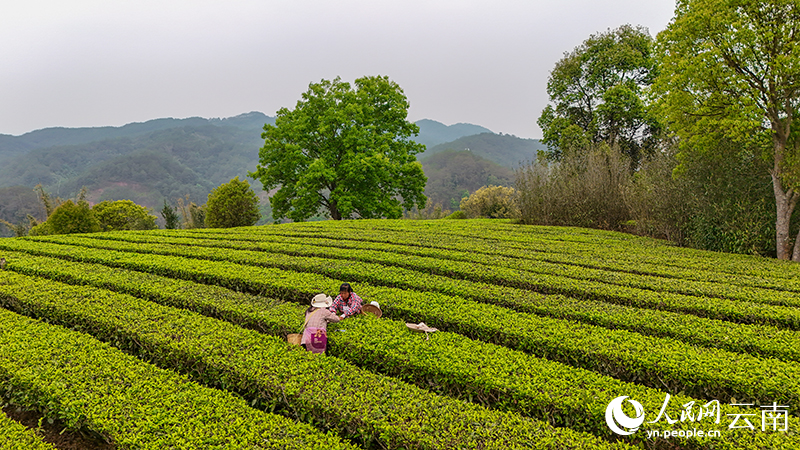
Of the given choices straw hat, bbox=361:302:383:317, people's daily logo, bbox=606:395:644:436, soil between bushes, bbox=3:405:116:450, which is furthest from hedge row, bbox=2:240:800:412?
soil between bushes, bbox=3:405:116:450

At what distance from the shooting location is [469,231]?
47.6 ft

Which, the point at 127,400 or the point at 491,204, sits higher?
the point at 491,204

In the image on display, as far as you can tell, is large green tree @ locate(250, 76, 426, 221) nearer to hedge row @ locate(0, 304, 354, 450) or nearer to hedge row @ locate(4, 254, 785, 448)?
hedge row @ locate(4, 254, 785, 448)

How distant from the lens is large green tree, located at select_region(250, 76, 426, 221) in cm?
2241

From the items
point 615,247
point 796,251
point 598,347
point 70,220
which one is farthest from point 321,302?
point 70,220

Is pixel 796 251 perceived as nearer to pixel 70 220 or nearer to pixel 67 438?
pixel 67 438

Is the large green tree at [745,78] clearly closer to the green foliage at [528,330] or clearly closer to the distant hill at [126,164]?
the green foliage at [528,330]

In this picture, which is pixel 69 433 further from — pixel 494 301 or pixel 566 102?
pixel 566 102

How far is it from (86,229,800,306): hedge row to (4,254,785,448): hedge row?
116 inches

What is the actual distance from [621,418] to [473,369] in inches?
53.8

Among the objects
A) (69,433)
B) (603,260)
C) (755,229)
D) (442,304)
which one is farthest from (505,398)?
(755,229)

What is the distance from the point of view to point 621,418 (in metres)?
3.40

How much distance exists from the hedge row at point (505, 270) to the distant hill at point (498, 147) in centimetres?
9421

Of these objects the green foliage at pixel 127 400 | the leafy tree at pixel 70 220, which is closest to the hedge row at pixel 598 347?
the green foliage at pixel 127 400
